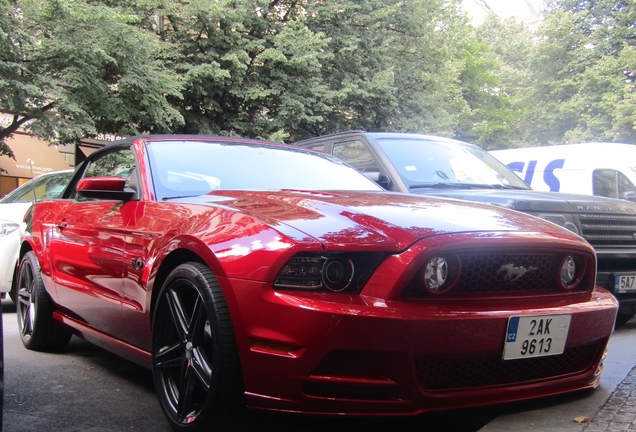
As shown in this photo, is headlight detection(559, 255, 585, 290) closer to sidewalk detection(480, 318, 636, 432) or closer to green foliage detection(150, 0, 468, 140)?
sidewalk detection(480, 318, 636, 432)

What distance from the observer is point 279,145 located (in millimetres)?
4777

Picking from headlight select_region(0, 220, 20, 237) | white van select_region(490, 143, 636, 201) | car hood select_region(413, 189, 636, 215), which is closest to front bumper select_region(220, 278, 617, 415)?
car hood select_region(413, 189, 636, 215)

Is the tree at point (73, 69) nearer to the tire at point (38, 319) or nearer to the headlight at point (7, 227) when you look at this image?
the headlight at point (7, 227)

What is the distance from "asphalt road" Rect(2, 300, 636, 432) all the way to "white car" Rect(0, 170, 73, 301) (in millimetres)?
2338

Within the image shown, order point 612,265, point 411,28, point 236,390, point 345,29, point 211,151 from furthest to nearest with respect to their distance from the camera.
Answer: point 411,28 → point 345,29 → point 612,265 → point 211,151 → point 236,390

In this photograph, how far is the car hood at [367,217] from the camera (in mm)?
A: 2689

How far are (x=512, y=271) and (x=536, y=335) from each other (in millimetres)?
273

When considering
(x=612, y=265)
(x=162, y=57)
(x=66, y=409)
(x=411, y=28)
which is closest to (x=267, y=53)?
(x=162, y=57)

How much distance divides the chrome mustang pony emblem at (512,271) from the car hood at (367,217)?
0.17 meters

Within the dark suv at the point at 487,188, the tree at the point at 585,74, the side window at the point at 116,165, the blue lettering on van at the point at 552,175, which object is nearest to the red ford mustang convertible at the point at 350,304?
the side window at the point at 116,165

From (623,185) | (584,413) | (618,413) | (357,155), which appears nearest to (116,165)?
(357,155)

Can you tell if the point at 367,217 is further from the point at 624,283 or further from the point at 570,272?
the point at 624,283

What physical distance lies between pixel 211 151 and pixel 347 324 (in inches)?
84.0

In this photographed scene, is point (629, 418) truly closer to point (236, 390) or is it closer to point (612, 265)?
point (236, 390)
